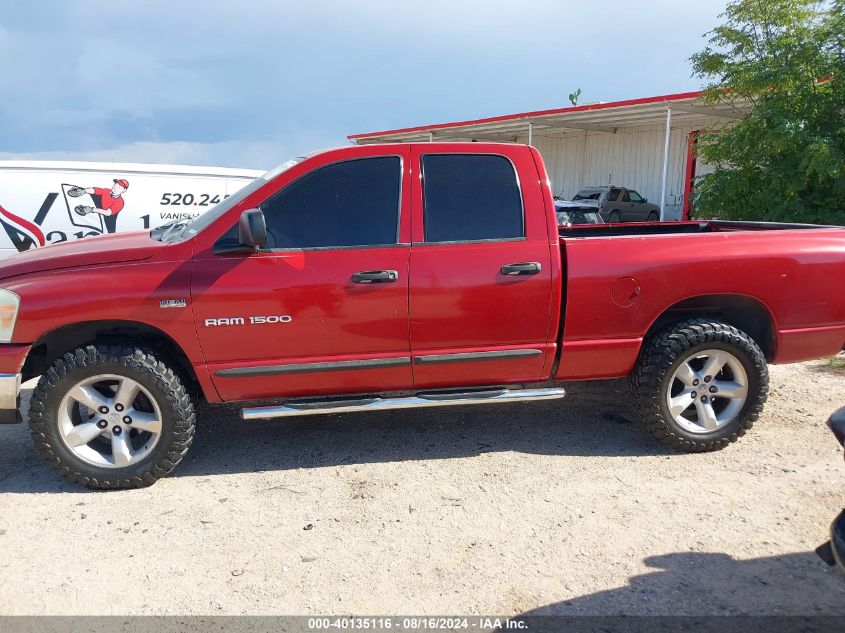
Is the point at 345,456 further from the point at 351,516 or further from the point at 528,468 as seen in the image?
the point at 528,468

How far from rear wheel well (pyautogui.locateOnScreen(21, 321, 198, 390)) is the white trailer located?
14.2ft

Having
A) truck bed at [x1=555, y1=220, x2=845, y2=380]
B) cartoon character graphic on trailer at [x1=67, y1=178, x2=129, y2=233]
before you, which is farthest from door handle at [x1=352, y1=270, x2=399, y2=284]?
cartoon character graphic on trailer at [x1=67, y1=178, x2=129, y2=233]

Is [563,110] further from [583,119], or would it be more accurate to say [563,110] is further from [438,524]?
[438,524]

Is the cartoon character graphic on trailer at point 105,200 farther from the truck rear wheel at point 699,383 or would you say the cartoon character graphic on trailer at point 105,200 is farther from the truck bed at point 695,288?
the truck rear wheel at point 699,383

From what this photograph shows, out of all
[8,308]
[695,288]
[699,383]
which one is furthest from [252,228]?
[699,383]

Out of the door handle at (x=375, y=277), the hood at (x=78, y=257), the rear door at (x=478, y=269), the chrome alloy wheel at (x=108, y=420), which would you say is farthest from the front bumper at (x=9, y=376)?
the rear door at (x=478, y=269)

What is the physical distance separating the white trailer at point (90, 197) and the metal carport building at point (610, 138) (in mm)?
17144

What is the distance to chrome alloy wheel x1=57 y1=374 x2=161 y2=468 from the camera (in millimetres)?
3678

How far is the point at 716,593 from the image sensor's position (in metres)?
2.77

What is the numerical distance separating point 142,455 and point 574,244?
2.86 m

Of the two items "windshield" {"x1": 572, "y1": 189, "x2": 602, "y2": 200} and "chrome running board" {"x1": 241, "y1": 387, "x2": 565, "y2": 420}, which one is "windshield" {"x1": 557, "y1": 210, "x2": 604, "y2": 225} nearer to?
"chrome running board" {"x1": 241, "y1": 387, "x2": 565, "y2": 420}

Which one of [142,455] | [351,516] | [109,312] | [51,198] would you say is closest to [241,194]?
[109,312]

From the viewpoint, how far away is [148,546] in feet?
10.5

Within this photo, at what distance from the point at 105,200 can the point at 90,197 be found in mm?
172
